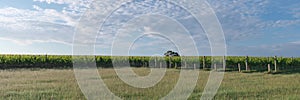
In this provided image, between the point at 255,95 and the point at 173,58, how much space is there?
30154 mm

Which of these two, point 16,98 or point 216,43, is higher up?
point 216,43

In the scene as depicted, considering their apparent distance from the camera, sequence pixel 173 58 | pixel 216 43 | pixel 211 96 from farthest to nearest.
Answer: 1. pixel 173 58
2. pixel 211 96
3. pixel 216 43

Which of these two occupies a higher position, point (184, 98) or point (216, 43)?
point (216, 43)

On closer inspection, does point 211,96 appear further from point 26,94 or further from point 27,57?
point 27,57

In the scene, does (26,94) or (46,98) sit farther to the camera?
(26,94)

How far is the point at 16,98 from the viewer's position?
9.70 metres

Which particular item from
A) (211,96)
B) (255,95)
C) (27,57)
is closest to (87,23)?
(211,96)

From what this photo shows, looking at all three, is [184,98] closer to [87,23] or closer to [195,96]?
[195,96]

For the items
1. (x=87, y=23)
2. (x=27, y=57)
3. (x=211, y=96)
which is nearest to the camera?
(x=87, y=23)

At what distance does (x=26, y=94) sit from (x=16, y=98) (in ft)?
2.64

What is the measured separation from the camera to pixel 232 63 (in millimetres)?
38688

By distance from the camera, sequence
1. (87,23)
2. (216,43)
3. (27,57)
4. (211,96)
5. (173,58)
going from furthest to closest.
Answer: (173,58)
(27,57)
(211,96)
(216,43)
(87,23)

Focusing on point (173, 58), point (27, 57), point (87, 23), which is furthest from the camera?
point (173, 58)

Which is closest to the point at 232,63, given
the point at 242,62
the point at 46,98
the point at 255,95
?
the point at 242,62
